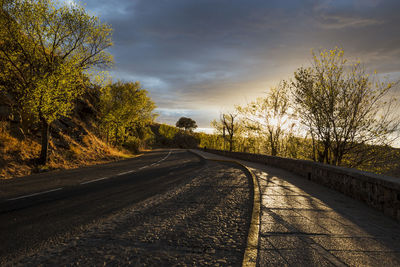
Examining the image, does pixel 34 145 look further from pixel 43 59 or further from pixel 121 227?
pixel 121 227

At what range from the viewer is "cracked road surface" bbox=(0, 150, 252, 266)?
289 centimetres

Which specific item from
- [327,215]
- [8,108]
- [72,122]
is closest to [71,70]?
[8,108]

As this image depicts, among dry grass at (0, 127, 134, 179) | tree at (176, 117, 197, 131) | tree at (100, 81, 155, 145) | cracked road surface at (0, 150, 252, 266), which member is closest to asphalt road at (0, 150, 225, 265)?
cracked road surface at (0, 150, 252, 266)

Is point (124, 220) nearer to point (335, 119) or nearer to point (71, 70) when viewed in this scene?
point (71, 70)

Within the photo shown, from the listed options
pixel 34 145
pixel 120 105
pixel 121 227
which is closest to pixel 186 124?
pixel 120 105

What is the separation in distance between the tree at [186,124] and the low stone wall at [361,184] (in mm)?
134432

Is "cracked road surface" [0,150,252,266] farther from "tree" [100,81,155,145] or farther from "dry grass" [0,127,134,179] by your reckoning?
"tree" [100,81,155,145]

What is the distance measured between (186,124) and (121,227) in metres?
142

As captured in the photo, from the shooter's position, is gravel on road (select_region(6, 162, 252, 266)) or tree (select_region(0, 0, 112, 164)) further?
tree (select_region(0, 0, 112, 164))

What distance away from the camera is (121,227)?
3920mm

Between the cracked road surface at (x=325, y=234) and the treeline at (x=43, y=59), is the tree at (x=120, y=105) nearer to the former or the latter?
the treeline at (x=43, y=59)

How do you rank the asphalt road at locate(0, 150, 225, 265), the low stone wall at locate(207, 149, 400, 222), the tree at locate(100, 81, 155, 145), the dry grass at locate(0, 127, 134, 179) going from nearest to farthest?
the asphalt road at locate(0, 150, 225, 265)
the low stone wall at locate(207, 149, 400, 222)
the dry grass at locate(0, 127, 134, 179)
the tree at locate(100, 81, 155, 145)

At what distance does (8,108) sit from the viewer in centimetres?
1310

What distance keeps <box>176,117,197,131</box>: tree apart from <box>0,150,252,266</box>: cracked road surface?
13853cm
